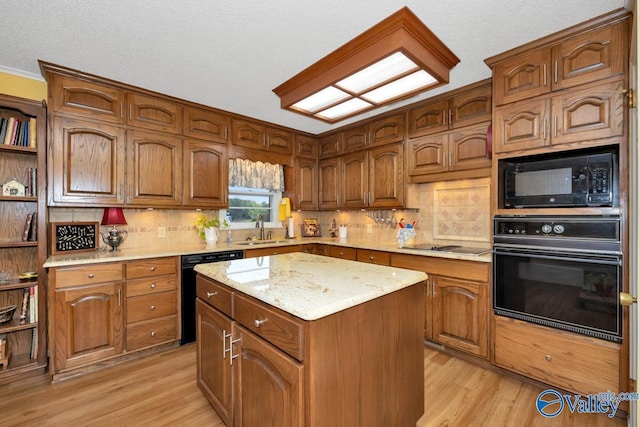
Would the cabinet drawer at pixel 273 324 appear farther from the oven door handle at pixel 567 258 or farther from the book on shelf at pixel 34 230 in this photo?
the book on shelf at pixel 34 230

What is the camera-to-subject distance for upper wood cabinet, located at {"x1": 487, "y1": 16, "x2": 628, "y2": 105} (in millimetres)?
1776

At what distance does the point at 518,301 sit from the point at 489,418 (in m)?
0.85

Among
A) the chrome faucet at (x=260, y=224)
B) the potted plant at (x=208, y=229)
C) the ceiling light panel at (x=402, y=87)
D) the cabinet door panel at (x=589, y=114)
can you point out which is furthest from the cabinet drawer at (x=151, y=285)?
the cabinet door panel at (x=589, y=114)

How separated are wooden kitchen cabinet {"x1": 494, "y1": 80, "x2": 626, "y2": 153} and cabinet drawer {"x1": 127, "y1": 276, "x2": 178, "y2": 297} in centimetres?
310

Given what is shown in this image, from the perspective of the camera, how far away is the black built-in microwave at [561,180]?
179 cm

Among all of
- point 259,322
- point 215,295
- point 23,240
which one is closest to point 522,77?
point 259,322

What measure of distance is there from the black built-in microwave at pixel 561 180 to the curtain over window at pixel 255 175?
2716 mm

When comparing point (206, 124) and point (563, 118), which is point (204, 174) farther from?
point (563, 118)

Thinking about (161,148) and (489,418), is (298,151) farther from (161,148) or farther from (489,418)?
(489,418)

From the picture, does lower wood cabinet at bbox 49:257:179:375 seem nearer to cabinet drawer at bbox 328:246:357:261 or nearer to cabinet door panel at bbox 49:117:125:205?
cabinet door panel at bbox 49:117:125:205

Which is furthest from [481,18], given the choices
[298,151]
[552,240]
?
[298,151]

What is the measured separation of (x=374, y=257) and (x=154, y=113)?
2.76 metres

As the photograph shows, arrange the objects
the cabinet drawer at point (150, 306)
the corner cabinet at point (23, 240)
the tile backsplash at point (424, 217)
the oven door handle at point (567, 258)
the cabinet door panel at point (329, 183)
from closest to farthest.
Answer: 1. the oven door handle at point (567, 258)
2. the corner cabinet at point (23, 240)
3. the cabinet drawer at point (150, 306)
4. the tile backsplash at point (424, 217)
5. the cabinet door panel at point (329, 183)

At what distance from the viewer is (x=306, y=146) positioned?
167 inches
